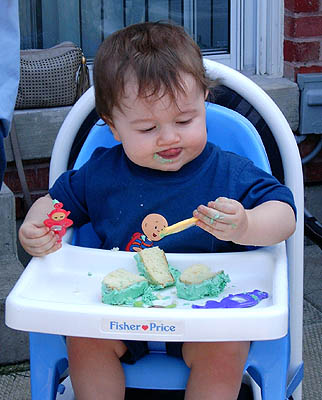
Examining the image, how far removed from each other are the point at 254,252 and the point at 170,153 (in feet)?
0.86

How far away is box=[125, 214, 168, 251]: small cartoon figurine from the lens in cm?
168

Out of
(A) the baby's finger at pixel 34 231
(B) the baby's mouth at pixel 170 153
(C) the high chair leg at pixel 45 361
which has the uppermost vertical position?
(B) the baby's mouth at pixel 170 153

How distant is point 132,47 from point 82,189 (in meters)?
0.33

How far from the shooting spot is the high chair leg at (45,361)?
1579 millimetres

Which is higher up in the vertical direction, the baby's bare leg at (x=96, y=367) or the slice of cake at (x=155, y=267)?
the slice of cake at (x=155, y=267)

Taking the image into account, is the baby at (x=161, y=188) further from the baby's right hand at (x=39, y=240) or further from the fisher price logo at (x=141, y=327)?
the fisher price logo at (x=141, y=327)

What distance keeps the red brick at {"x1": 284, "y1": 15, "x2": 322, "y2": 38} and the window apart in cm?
10

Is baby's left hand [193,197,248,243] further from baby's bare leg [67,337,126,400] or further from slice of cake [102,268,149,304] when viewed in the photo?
baby's bare leg [67,337,126,400]

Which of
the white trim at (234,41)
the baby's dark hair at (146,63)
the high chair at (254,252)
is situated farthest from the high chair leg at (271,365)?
the white trim at (234,41)

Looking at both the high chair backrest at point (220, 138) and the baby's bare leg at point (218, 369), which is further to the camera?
the high chair backrest at point (220, 138)

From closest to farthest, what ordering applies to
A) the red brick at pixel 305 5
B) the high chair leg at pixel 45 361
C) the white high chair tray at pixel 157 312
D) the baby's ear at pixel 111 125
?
the white high chair tray at pixel 157 312 < the high chair leg at pixel 45 361 < the baby's ear at pixel 111 125 < the red brick at pixel 305 5

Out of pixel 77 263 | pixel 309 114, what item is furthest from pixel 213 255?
pixel 309 114

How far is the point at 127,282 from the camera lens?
151 cm

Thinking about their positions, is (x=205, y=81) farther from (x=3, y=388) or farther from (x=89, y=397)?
(x=3, y=388)
